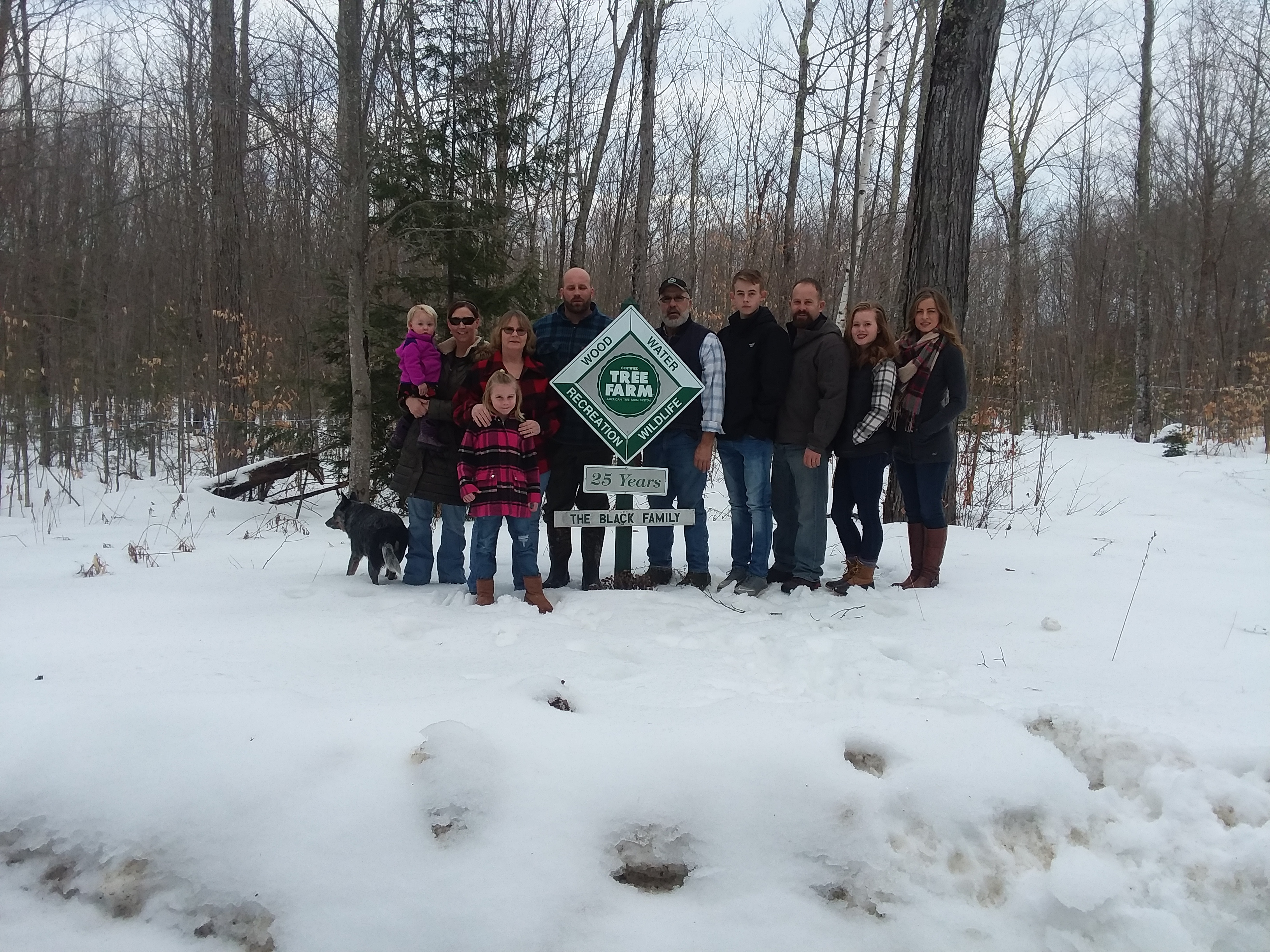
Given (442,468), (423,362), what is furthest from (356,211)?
(442,468)

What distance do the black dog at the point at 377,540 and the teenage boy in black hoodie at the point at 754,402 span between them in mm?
2205

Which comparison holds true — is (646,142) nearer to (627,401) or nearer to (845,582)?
(627,401)

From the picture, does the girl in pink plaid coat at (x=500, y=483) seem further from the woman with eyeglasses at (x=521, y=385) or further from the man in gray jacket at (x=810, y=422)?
the man in gray jacket at (x=810, y=422)

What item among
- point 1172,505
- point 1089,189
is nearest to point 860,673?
point 1172,505

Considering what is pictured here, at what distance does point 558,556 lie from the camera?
500cm

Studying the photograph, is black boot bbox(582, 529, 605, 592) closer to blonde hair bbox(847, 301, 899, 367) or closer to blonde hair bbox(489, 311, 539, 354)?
blonde hair bbox(489, 311, 539, 354)

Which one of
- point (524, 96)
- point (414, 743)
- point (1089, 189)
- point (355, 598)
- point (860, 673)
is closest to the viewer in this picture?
point (414, 743)

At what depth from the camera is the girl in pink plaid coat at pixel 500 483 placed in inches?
170

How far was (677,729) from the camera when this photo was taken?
2699 millimetres

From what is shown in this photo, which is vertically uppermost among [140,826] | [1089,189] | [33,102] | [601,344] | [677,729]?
[1089,189]

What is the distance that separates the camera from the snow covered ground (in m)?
2.09

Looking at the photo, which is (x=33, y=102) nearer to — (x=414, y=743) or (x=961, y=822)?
(x=414, y=743)

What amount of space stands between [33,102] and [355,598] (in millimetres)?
10401

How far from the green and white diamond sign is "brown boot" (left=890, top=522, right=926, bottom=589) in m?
1.81
